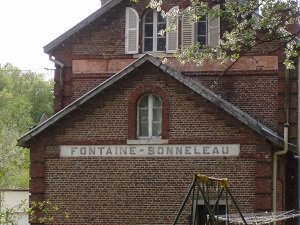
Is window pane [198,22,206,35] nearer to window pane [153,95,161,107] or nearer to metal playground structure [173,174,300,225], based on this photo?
window pane [153,95,161,107]

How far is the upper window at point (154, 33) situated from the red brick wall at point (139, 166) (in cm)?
288

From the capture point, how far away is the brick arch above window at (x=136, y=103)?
1043 inches

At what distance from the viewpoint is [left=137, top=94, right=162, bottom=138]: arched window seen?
26.6 meters

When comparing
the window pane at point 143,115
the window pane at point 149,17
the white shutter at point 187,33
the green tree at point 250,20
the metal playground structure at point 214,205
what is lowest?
the metal playground structure at point 214,205

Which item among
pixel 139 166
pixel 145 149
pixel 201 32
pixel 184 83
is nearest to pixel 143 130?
pixel 145 149

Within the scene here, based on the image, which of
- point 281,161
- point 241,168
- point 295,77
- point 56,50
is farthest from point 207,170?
point 56,50

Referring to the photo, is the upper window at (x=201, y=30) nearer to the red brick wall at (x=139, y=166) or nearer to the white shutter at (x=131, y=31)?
the white shutter at (x=131, y=31)

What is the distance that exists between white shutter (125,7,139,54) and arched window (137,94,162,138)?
3.12m

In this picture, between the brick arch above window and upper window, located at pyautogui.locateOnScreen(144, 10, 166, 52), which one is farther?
upper window, located at pyautogui.locateOnScreen(144, 10, 166, 52)

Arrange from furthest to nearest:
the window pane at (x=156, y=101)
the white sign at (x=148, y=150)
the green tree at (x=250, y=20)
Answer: the window pane at (x=156, y=101), the white sign at (x=148, y=150), the green tree at (x=250, y=20)

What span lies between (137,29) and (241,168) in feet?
20.2

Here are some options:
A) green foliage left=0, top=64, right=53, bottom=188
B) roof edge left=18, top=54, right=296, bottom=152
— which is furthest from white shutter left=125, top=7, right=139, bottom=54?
green foliage left=0, top=64, right=53, bottom=188

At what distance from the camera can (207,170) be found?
1030 inches

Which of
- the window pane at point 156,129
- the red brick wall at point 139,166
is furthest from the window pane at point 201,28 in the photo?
the window pane at point 156,129
